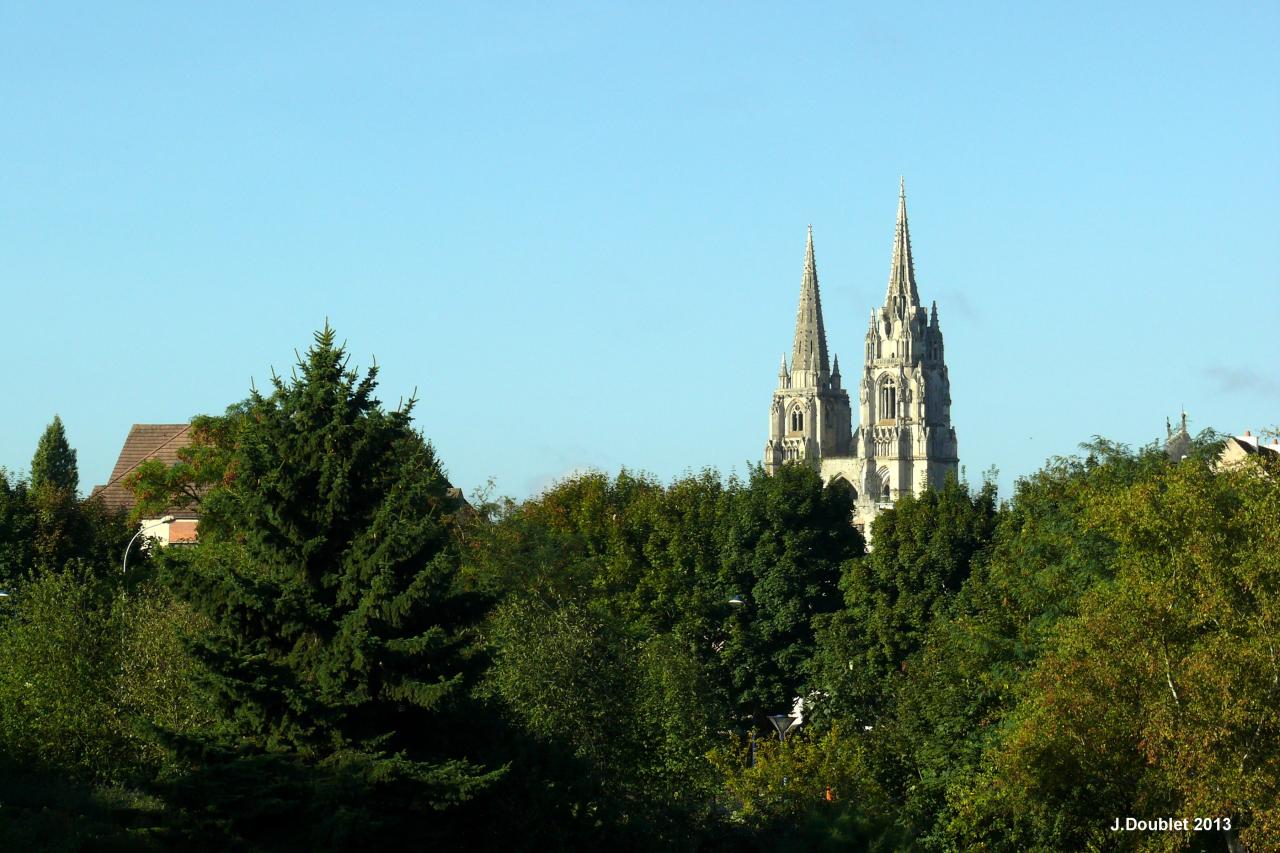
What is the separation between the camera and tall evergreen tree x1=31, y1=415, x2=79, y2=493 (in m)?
110

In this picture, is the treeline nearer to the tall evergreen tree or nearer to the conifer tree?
the conifer tree

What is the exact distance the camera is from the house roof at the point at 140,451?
3440 inches

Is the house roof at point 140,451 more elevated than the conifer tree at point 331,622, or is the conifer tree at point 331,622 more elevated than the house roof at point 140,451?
the house roof at point 140,451

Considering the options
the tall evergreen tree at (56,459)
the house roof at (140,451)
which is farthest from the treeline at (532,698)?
the tall evergreen tree at (56,459)

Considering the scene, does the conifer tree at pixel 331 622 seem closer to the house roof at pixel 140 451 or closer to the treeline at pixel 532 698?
the treeline at pixel 532 698

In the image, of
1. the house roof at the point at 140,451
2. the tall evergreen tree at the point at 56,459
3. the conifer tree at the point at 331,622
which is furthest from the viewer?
the tall evergreen tree at the point at 56,459

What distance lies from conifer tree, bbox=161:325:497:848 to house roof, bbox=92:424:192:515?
54228 mm

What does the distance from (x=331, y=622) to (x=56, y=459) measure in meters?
85.2

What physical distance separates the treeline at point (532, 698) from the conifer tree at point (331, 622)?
0.05 metres

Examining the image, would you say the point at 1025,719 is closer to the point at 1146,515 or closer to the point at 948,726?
the point at 1146,515

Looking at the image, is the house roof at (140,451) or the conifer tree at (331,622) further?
the house roof at (140,451)

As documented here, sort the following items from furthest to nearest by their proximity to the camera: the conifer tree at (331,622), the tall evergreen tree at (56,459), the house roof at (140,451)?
the tall evergreen tree at (56,459), the house roof at (140,451), the conifer tree at (331,622)

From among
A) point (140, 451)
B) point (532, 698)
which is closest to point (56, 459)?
point (140, 451)

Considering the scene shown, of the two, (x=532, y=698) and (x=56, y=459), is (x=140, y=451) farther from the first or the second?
(x=532, y=698)
